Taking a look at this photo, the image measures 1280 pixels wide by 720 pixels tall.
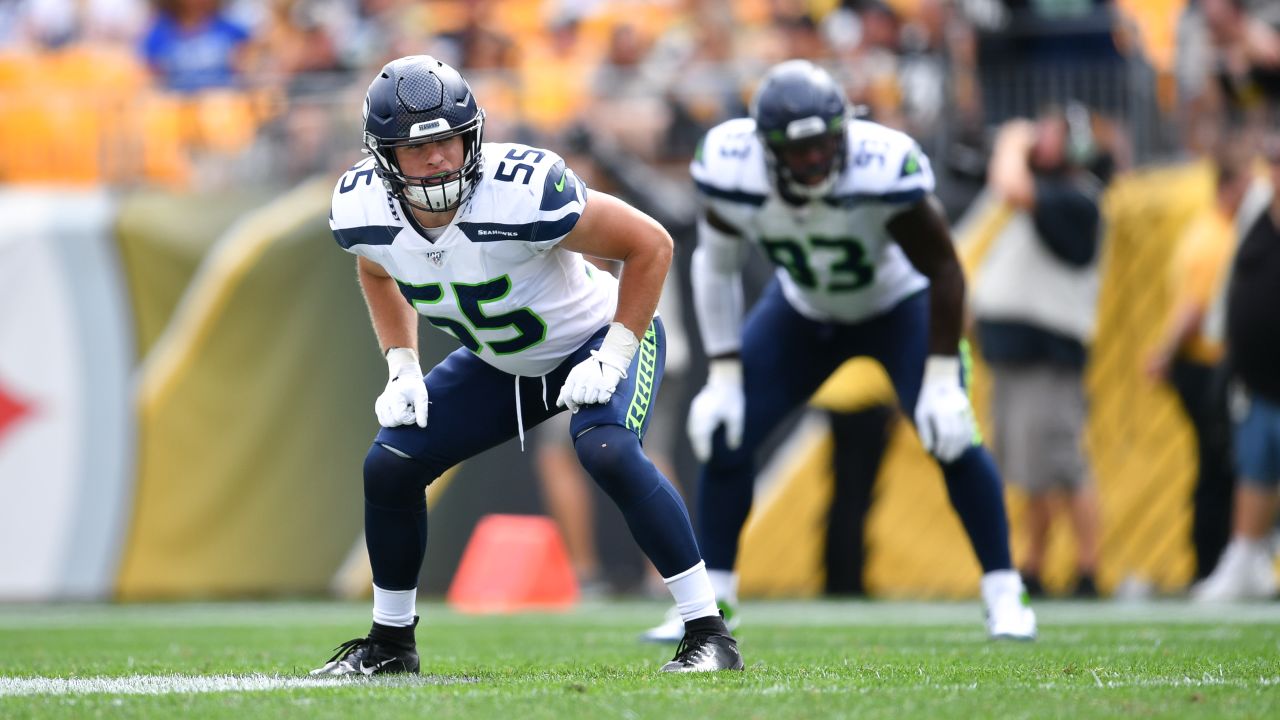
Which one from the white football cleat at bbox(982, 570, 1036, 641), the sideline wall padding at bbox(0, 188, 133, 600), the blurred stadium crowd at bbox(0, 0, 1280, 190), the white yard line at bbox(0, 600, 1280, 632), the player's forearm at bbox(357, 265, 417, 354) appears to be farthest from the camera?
the sideline wall padding at bbox(0, 188, 133, 600)

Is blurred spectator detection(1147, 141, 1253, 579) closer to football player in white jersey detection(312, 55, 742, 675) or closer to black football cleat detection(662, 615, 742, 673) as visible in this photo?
football player in white jersey detection(312, 55, 742, 675)

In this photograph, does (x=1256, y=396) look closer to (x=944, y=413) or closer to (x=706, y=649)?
(x=944, y=413)

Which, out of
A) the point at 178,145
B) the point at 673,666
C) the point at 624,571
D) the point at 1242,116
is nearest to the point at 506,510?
the point at 624,571

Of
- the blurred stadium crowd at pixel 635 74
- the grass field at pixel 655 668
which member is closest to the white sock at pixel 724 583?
the grass field at pixel 655 668

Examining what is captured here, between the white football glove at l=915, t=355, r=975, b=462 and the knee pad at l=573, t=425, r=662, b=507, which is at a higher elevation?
the knee pad at l=573, t=425, r=662, b=507

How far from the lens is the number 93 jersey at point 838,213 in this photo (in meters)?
5.17

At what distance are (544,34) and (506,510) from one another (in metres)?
3.68

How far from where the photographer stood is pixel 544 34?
11234 mm

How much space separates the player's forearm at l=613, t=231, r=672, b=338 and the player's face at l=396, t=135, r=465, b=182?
0.47 meters

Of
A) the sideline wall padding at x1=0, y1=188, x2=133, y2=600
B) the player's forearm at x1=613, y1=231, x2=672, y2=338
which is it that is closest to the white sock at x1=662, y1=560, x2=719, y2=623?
the player's forearm at x1=613, y1=231, x2=672, y2=338

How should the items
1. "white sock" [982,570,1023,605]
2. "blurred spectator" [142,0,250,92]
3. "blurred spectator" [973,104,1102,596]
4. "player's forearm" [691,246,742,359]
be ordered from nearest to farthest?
"white sock" [982,570,1023,605], "player's forearm" [691,246,742,359], "blurred spectator" [973,104,1102,596], "blurred spectator" [142,0,250,92]

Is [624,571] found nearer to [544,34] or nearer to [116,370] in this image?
[116,370]

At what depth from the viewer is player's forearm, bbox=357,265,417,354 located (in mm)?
4395

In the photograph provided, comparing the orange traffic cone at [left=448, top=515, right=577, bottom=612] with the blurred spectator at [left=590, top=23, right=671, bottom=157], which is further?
the blurred spectator at [left=590, top=23, right=671, bottom=157]
